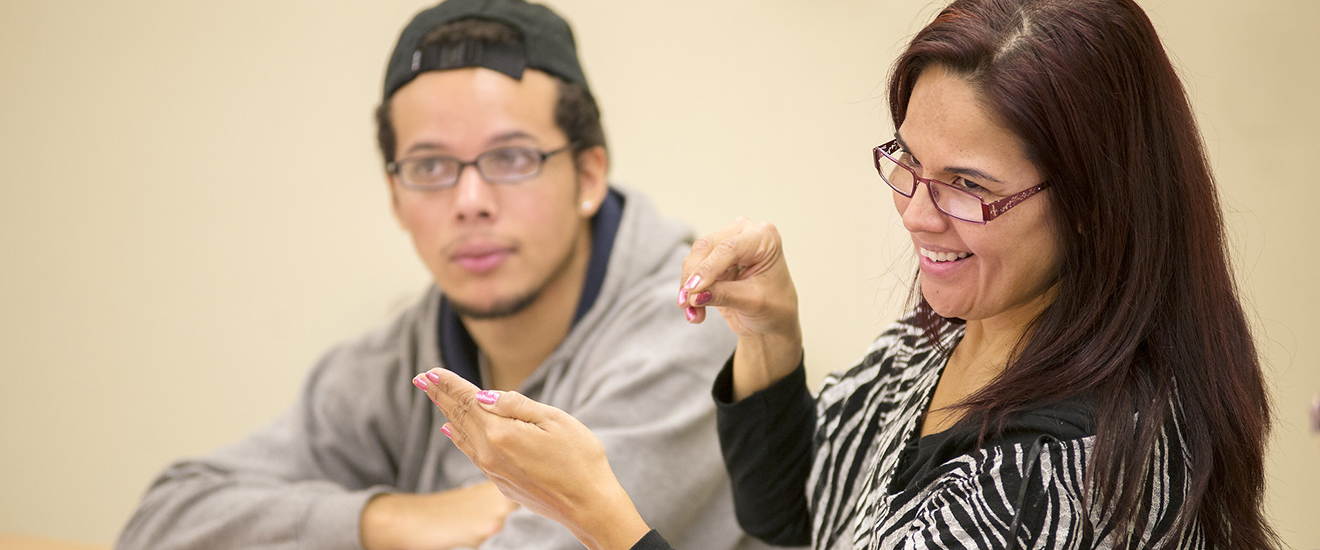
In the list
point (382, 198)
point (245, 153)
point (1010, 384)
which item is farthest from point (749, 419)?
point (245, 153)

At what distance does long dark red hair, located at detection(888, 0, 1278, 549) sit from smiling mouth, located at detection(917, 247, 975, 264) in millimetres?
82

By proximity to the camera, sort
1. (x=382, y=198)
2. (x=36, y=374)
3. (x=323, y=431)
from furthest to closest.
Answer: (x=36, y=374)
(x=382, y=198)
(x=323, y=431)

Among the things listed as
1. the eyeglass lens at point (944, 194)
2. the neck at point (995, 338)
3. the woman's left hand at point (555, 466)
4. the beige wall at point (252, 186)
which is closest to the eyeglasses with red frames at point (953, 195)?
the eyeglass lens at point (944, 194)

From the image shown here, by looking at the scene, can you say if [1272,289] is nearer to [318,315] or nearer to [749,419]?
[749,419]

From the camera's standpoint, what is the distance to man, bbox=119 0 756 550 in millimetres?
1515

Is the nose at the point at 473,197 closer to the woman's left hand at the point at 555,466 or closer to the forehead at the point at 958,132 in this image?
the woman's left hand at the point at 555,466

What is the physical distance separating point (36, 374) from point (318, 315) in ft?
2.71

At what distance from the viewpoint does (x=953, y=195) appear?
0.84m

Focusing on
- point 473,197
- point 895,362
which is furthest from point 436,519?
point 895,362

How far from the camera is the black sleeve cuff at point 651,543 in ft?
2.84

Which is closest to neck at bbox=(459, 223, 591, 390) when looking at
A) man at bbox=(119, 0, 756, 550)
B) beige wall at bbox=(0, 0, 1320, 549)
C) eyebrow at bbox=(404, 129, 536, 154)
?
man at bbox=(119, 0, 756, 550)

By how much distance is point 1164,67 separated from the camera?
80cm

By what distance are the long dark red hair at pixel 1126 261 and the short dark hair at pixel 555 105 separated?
939mm

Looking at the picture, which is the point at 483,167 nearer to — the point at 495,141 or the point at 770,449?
the point at 495,141
